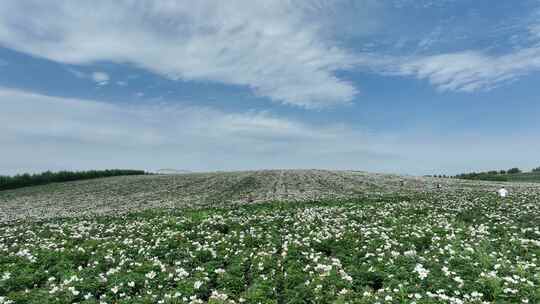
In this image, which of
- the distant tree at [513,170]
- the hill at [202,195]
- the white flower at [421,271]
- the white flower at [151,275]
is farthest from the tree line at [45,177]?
the distant tree at [513,170]

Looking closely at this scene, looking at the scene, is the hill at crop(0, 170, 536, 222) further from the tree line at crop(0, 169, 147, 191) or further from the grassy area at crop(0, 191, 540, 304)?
the tree line at crop(0, 169, 147, 191)

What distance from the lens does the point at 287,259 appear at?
13430mm

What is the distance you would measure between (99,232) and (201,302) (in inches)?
511

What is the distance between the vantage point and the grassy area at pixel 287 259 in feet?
33.8

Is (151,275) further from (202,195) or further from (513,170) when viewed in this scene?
(513,170)

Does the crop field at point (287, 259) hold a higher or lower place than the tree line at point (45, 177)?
lower

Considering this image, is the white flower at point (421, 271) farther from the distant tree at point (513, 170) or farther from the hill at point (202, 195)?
the distant tree at point (513, 170)

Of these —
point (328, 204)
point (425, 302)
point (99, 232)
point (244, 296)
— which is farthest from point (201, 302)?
point (328, 204)

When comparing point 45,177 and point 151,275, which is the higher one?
point 45,177

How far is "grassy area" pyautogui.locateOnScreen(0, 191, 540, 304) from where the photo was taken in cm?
1031

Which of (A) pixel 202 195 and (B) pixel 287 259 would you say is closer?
(B) pixel 287 259

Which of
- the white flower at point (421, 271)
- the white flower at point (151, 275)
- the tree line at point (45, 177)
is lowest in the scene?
the white flower at point (151, 275)

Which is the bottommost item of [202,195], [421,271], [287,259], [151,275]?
[151,275]

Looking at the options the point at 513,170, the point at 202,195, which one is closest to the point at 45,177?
the point at 202,195
